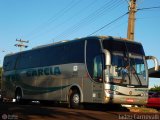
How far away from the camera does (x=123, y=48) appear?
20.3 meters

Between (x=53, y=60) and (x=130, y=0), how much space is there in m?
7.86

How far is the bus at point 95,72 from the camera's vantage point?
63.6ft

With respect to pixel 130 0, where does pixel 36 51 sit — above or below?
below

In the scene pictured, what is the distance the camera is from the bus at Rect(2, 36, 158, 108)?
19375 mm

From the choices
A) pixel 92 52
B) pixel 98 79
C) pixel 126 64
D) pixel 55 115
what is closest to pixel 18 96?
pixel 92 52

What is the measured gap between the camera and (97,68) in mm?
19562

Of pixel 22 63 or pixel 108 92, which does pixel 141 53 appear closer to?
pixel 108 92

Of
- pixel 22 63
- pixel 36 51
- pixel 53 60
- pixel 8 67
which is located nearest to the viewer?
pixel 53 60

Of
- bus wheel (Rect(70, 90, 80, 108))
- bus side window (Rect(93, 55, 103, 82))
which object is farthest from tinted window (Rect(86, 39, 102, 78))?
bus wheel (Rect(70, 90, 80, 108))

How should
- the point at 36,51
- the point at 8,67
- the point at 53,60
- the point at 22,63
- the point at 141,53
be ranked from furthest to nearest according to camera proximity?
the point at 8,67 < the point at 22,63 < the point at 36,51 < the point at 53,60 < the point at 141,53

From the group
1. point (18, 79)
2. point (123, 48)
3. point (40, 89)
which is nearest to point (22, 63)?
point (18, 79)

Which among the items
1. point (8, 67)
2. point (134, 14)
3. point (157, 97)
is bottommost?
point (157, 97)

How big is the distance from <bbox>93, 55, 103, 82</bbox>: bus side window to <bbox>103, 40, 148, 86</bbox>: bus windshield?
1.66 ft

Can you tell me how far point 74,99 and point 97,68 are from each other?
2.54 meters
